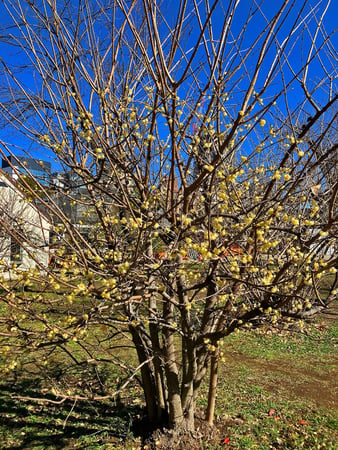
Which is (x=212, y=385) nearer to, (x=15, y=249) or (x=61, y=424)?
(x=61, y=424)

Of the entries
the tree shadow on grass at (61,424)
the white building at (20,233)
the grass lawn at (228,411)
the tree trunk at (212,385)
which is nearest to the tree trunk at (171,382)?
the grass lawn at (228,411)

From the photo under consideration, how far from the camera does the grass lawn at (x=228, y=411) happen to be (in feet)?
12.7

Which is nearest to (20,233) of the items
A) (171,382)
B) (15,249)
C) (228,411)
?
(171,382)

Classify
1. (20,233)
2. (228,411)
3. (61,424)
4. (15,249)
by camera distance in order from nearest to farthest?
(20,233), (61,424), (228,411), (15,249)

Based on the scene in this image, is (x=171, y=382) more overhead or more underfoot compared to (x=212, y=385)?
more overhead

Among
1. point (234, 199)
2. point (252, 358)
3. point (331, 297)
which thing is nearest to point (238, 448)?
point (331, 297)

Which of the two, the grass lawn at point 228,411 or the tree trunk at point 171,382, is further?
the grass lawn at point 228,411

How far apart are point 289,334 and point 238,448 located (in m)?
5.33

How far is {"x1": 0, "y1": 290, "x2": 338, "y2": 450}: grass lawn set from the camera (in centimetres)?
386

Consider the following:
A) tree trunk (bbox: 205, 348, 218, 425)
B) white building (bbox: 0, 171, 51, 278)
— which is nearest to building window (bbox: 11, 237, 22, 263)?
white building (bbox: 0, 171, 51, 278)

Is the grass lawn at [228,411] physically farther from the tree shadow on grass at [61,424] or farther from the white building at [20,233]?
the white building at [20,233]

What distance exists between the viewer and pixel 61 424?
421cm

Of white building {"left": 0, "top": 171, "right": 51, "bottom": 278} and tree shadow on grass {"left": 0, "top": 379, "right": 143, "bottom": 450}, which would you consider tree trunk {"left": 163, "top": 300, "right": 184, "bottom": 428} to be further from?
white building {"left": 0, "top": 171, "right": 51, "bottom": 278}

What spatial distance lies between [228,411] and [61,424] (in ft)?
6.59
